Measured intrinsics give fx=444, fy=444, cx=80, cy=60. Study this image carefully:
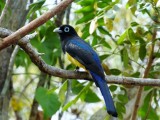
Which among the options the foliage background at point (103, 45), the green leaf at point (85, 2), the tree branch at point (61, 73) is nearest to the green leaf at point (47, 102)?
the foliage background at point (103, 45)

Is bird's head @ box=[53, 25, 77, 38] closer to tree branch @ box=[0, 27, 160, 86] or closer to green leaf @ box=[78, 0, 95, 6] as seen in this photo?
green leaf @ box=[78, 0, 95, 6]

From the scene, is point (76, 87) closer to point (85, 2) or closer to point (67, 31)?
point (67, 31)

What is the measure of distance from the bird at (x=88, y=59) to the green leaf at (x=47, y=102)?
392 mm

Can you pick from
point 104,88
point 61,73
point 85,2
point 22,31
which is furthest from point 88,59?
point 22,31

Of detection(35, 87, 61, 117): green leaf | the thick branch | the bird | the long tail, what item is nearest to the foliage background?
detection(35, 87, 61, 117): green leaf

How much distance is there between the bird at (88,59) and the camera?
8.39ft

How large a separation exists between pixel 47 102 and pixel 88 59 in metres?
0.62

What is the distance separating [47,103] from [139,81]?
37.8 inches

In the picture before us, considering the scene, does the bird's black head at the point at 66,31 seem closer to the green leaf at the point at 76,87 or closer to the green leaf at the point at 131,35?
the green leaf at the point at 76,87

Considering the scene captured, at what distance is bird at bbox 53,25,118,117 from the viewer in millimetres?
2558

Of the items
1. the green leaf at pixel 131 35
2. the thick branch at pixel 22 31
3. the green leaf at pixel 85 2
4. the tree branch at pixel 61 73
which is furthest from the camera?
the green leaf at pixel 85 2

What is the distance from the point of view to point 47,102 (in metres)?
3.23

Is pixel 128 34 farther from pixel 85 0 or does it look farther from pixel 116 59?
pixel 116 59

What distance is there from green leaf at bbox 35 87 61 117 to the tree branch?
537 millimetres
